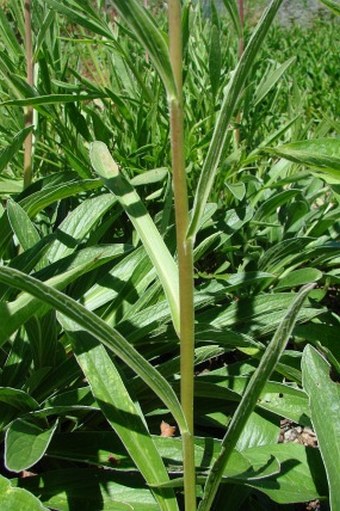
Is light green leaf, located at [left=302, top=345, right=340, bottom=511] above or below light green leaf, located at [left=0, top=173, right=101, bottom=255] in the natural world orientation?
below

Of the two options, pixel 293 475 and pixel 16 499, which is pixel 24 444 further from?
pixel 293 475

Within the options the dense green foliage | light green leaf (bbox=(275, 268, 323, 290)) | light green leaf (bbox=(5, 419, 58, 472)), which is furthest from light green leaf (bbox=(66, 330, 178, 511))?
light green leaf (bbox=(275, 268, 323, 290))

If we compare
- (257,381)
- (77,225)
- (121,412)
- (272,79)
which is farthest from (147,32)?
(272,79)

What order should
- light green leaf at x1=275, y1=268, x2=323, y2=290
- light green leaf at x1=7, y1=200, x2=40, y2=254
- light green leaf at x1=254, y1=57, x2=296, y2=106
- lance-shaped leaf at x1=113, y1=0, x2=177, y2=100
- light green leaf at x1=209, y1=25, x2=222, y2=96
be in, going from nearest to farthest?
lance-shaped leaf at x1=113, y1=0, x2=177, y2=100, light green leaf at x1=7, y1=200, x2=40, y2=254, light green leaf at x1=275, y1=268, x2=323, y2=290, light green leaf at x1=209, y1=25, x2=222, y2=96, light green leaf at x1=254, y1=57, x2=296, y2=106

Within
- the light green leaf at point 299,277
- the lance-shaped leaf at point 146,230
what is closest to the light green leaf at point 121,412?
the lance-shaped leaf at point 146,230

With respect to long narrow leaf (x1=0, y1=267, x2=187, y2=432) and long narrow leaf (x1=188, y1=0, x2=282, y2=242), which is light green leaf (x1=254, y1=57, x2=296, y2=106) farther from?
long narrow leaf (x1=0, y1=267, x2=187, y2=432)

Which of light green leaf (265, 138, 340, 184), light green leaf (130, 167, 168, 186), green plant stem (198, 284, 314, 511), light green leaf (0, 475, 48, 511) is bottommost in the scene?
light green leaf (0, 475, 48, 511)
